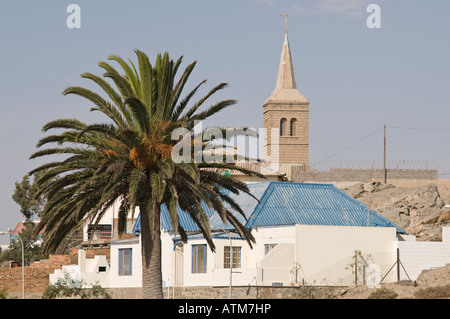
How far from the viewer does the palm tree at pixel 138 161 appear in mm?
33656

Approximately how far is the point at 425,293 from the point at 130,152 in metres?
15.7

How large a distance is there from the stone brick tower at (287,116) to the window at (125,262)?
7992 centimetres

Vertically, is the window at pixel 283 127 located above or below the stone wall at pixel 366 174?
above

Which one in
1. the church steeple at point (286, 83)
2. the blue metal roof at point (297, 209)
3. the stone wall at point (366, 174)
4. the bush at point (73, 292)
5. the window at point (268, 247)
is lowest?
the bush at point (73, 292)

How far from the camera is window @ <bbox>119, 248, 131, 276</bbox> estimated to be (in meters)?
51.9

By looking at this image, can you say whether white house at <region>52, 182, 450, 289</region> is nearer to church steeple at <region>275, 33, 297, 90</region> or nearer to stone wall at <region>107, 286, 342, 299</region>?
stone wall at <region>107, 286, 342, 299</region>

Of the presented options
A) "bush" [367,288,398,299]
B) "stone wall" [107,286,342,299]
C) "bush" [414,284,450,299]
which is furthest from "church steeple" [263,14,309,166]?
"bush" [414,284,450,299]

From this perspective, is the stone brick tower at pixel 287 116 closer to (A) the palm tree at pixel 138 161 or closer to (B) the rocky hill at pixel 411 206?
(B) the rocky hill at pixel 411 206

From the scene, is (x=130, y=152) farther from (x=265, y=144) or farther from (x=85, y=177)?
(x=265, y=144)

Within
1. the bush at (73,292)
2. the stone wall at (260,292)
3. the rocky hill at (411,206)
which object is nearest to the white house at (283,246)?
the stone wall at (260,292)

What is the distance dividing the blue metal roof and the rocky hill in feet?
27.7

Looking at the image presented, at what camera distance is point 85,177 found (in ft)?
113
